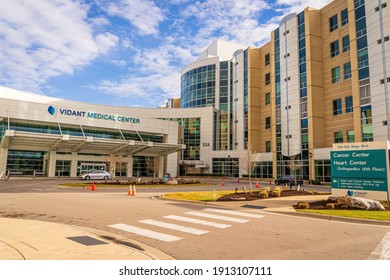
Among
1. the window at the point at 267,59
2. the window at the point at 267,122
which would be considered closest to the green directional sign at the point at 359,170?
the window at the point at 267,122

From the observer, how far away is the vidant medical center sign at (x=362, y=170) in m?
15.6

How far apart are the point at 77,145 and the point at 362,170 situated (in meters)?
41.8

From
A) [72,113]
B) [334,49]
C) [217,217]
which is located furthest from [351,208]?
[72,113]

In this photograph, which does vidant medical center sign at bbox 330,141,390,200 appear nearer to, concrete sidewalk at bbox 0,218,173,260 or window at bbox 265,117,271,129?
concrete sidewalk at bbox 0,218,173,260

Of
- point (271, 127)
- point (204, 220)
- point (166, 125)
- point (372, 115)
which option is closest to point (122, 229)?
point (204, 220)

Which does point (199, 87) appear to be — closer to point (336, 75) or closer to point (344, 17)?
point (336, 75)

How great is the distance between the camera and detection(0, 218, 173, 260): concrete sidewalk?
603 cm

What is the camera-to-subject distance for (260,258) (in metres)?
6.20

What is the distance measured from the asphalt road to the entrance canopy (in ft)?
98.8

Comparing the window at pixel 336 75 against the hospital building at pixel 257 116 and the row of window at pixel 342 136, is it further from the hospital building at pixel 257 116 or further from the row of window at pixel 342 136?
the row of window at pixel 342 136

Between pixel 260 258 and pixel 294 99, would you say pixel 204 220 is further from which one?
pixel 294 99

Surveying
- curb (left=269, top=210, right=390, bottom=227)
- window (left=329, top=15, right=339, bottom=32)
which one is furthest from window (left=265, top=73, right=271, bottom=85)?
curb (left=269, top=210, right=390, bottom=227)

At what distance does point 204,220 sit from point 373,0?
129 feet

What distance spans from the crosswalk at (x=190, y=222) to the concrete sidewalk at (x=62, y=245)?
0.92 m
